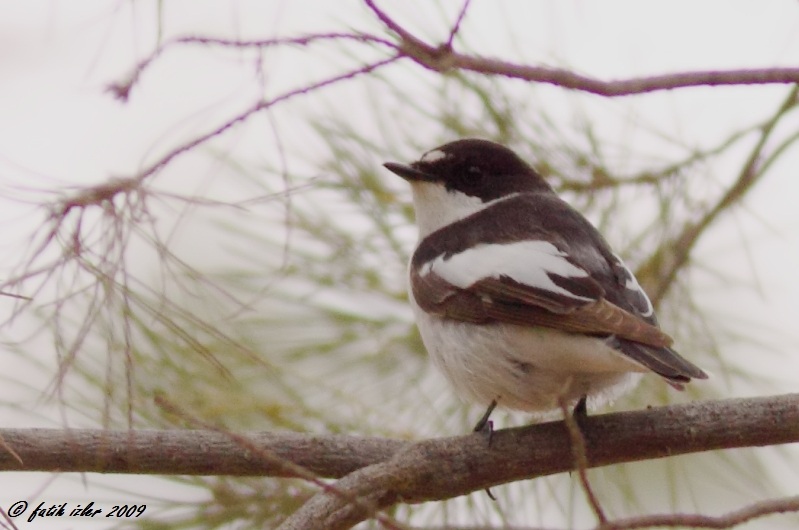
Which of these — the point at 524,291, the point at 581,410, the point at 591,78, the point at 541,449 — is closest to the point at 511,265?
the point at 524,291

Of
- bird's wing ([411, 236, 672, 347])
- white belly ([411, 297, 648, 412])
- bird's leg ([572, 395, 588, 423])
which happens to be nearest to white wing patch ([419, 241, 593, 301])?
bird's wing ([411, 236, 672, 347])

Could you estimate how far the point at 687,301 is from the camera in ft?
9.00

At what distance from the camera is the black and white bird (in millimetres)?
2139

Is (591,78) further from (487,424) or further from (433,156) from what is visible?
(433,156)

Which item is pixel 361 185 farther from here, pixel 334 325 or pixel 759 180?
pixel 759 180

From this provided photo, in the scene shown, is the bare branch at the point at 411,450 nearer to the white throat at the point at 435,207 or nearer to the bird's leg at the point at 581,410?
the bird's leg at the point at 581,410

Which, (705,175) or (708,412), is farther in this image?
(705,175)

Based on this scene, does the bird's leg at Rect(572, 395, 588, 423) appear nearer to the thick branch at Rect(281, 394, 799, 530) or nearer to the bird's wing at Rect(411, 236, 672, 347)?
the thick branch at Rect(281, 394, 799, 530)

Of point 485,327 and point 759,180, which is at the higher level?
point 759,180

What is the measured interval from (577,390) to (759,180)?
613mm

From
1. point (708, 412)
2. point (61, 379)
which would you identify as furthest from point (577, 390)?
point (61, 379)

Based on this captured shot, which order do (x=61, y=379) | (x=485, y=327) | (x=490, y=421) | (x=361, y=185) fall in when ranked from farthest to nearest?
1. (x=361, y=185)
2. (x=485, y=327)
3. (x=490, y=421)
4. (x=61, y=379)

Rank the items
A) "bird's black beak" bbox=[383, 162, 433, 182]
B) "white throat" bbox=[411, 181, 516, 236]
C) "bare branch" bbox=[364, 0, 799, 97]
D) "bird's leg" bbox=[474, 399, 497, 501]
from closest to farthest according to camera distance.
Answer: "bare branch" bbox=[364, 0, 799, 97], "bird's leg" bbox=[474, 399, 497, 501], "bird's black beak" bbox=[383, 162, 433, 182], "white throat" bbox=[411, 181, 516, 236]

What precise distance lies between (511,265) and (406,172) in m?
0.51
